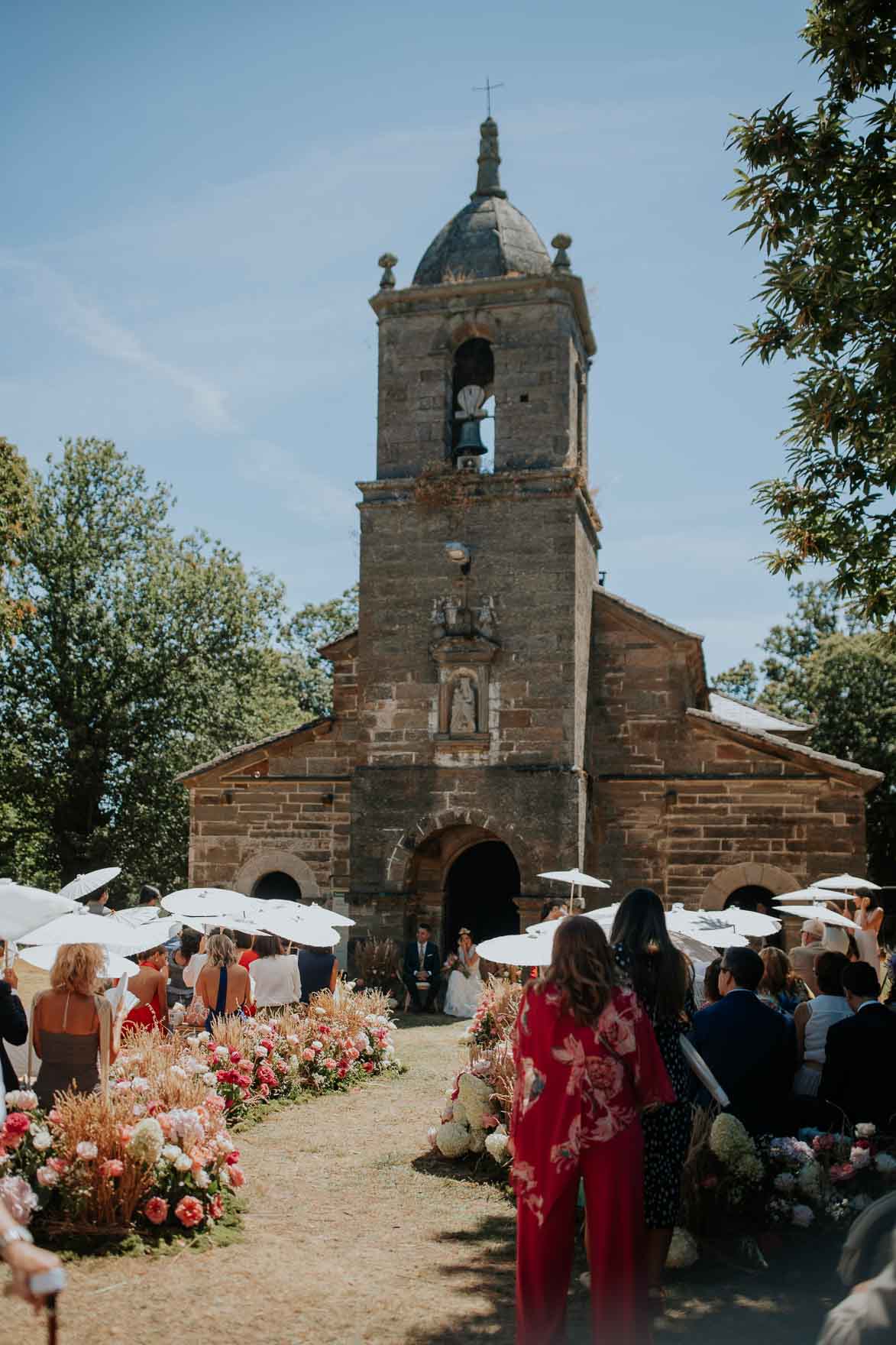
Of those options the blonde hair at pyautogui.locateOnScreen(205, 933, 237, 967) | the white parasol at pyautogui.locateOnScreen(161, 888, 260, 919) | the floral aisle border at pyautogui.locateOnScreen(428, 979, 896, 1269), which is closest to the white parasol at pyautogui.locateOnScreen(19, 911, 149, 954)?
the blonde hair at pyautogui.locateOnScreen(205, 933, 237, 967)

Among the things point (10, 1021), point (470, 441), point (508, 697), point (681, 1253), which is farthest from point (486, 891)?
point (10, 1021)

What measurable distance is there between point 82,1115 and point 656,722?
14.6 meters

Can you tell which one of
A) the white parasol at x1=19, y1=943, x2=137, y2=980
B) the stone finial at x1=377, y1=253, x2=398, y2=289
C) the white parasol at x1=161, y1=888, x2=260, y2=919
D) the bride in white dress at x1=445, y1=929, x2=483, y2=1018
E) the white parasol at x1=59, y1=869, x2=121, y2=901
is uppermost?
the stone finial at x1=377, y1=253, x2=398, y2=289

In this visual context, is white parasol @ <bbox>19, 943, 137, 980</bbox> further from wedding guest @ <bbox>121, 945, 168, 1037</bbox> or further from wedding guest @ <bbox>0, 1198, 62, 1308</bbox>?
wedding guest @ <bbox>0, 1198, 62, 1308</bbox>

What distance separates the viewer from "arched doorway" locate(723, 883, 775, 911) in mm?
19188

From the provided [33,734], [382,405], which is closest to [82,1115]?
[382,405]

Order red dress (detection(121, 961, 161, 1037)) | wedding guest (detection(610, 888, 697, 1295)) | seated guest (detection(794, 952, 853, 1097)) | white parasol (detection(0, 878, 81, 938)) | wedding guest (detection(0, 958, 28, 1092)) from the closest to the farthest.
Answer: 1. wedding guest (detection(610, 888, 697, 1295))
2. wedding guest (detection(0, 958, 28, 1092))
3. white parasol (detection(0, 878, 81, 938))
4. seated guest (detection(794, 952, 853, 1097))
5. red dress (detection(121, 961, 161, 1037))

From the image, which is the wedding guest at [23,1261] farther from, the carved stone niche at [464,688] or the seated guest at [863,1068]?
the carved stone niche at [464,688]

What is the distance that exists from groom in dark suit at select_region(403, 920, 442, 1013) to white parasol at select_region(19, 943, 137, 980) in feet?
37.2

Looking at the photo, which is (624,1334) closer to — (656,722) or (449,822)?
(449,822)

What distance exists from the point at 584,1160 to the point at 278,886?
17.2 metres

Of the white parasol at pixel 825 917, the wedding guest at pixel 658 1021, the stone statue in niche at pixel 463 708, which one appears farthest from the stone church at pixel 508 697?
the wedding guest at pixel 658 1021

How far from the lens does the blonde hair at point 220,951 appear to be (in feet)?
33.8

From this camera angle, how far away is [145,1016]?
9773 mm
